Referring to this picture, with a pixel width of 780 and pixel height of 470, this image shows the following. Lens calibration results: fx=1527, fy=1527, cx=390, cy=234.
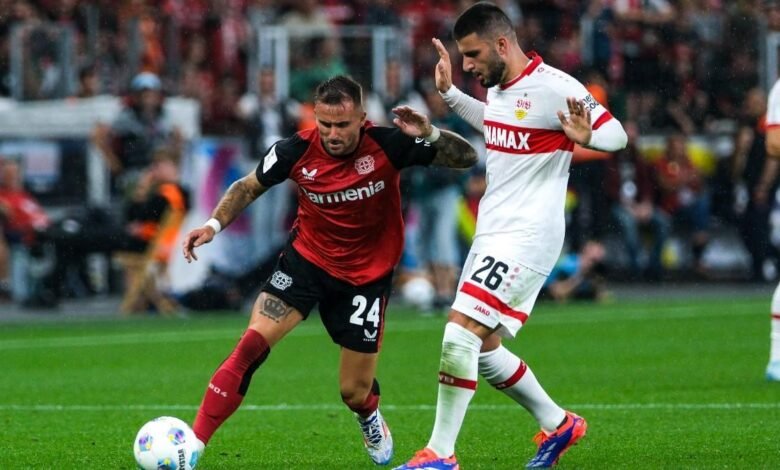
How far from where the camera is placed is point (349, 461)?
7996 millimetres

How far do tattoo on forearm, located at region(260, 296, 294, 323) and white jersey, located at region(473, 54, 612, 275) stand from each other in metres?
1.05

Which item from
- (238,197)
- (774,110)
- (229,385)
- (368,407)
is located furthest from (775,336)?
(229,385)

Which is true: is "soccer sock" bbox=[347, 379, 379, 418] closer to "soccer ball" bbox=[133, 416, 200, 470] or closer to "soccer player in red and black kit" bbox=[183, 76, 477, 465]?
"soccer player in red and black kit" bbox=[183, 76, 477, 465]

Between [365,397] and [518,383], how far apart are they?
0.84 m

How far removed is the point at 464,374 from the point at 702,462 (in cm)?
135

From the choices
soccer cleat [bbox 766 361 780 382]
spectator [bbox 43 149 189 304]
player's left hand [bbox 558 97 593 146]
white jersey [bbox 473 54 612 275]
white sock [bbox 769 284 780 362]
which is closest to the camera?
player's left hand [bbox 558 97 593 146]

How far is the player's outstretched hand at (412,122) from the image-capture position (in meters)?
7.51

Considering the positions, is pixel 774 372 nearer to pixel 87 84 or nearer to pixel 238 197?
pixel 238 197

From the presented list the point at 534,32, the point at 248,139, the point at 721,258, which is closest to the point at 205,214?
the point at 248,139

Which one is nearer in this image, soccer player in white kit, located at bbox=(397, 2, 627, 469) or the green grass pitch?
soccer player in white kit, located at bbox=(397, 2, 627, 469)

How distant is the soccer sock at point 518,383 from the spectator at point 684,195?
49.5 feet

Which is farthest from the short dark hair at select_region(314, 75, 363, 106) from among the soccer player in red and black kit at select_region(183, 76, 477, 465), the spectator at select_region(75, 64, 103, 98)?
the spectator at select_region(75, 64, 103, 98)

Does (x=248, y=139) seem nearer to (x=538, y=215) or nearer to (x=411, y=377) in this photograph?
(x=411, y=377)

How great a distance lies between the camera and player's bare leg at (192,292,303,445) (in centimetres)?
751
